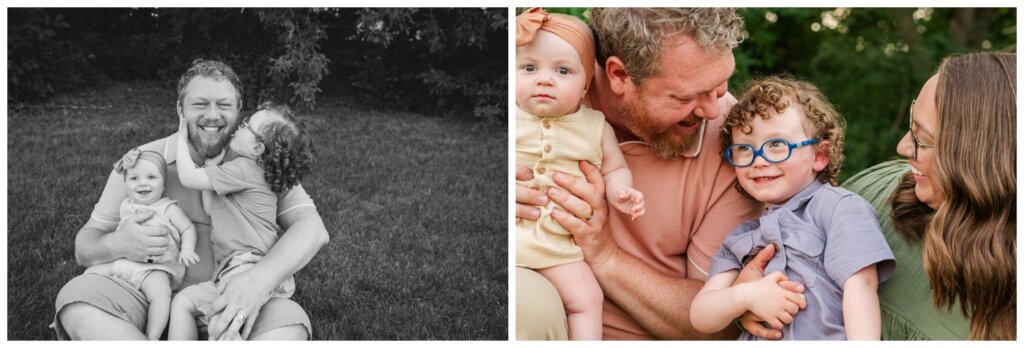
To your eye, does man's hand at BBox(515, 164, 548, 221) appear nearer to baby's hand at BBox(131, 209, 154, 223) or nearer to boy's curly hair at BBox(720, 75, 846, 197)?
boy's curly hair at BBox(720, 75, 846, 197)

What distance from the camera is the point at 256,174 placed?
8.62 ft

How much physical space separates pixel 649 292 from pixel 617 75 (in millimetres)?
678

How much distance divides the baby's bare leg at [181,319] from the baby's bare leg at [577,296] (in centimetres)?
109

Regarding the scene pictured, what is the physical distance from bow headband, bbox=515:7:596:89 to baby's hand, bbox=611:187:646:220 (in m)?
0.35

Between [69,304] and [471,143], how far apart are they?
192 centimetres

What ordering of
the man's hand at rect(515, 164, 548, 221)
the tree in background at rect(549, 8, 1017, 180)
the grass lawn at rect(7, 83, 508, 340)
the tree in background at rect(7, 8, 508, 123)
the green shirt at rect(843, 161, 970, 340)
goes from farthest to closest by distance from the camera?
the tree in background at rect(549, 8, 1017, 180) → the tree in background at rect(7, 8, 508, 123) → the grass lawn at rect(7, 83, 508, 340) → the man's hand at rect(515, 164, 548, 221) → the green shirt at rect(843, 161, 970, 340)

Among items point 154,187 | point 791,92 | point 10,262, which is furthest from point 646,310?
point 10,262

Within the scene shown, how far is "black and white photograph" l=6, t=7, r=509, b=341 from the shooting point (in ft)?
8.50

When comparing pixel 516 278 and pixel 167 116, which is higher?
pixel 167 116

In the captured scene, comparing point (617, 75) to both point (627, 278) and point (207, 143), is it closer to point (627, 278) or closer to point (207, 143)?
point (627, 278)

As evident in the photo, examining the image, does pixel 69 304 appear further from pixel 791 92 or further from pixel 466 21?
pixel 791 92

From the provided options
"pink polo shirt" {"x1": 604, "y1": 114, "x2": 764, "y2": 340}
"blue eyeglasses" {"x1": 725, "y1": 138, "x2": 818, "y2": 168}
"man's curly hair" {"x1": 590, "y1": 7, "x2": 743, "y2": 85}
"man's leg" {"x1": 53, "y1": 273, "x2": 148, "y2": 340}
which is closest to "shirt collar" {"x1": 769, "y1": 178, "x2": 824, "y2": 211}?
"blue eyeglasses" {"x1": 725, "y1": 138, "x2": 818, "y2": 168}

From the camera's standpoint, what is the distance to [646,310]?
265 centimetres

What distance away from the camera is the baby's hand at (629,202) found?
2.40 m
